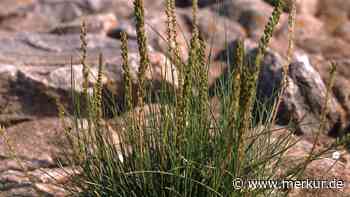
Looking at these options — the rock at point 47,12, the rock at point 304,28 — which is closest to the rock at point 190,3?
the rock at point 47,12

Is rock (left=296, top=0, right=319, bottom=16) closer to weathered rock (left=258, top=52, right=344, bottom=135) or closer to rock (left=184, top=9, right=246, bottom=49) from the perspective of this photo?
rock (left=184, top=9, right=246, bottom=49)

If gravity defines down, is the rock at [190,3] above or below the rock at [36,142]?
above

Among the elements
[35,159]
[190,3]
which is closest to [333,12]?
[190,3]

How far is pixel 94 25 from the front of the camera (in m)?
6.29

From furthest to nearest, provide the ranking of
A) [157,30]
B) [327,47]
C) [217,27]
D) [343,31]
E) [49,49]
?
[343,31] → [217,27] → [327,47] → [157,30] → [49,49]

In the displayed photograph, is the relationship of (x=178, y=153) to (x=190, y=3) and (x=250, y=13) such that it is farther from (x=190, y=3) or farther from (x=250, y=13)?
(x=190, y=3)

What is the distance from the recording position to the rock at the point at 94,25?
604 centimetres

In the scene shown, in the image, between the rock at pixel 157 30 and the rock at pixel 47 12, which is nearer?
the rock at pixel 157 30

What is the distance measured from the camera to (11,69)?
4.49 m

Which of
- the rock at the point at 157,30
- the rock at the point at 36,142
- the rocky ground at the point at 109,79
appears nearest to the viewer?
the rocky ground at the point at 109,79

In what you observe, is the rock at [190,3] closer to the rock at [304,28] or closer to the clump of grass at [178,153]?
the rock at [304,28]

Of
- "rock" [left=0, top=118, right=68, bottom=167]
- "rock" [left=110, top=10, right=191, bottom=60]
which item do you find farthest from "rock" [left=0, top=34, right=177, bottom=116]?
"rock" [left=110, top=10, right=191, bottom=60]

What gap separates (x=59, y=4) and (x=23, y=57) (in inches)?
119

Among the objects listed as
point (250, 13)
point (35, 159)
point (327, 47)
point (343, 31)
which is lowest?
point (35, 159)
